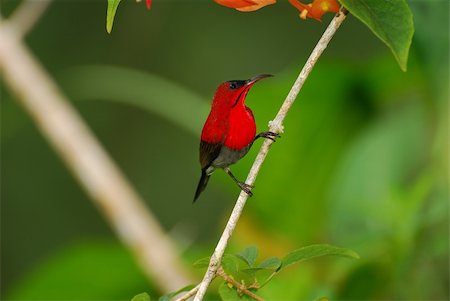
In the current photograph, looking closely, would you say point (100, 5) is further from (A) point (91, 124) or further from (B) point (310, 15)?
(B) point (310, 15)

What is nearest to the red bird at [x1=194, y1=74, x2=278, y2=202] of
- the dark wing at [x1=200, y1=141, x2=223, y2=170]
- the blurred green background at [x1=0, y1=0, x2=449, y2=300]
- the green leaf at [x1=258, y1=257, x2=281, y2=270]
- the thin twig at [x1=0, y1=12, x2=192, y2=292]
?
the dark wing at [x1=200, y1=141, x2=223, y2=170]

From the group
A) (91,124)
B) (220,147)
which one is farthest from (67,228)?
(220,147)

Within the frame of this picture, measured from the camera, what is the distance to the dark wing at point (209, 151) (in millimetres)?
805

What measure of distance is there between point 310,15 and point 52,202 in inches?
115

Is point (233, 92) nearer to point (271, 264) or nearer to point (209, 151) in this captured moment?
point (209, 151)

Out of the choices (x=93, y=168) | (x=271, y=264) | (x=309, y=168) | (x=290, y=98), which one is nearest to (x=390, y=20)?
(x=290, y=98)

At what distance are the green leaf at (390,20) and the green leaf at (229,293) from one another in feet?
0.66

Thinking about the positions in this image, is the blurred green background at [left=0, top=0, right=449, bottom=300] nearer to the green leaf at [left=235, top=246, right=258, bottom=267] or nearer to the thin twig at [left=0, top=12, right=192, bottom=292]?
the thin twig at [left=0, top=12, right=192, bottom=292]

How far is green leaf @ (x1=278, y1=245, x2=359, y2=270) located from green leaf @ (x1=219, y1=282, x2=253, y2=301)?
37 millimetres

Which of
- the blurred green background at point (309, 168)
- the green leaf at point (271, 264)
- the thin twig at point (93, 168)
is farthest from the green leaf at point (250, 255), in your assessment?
the thin twig at point (93, 168)

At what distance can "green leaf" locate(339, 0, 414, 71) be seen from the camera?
575mm

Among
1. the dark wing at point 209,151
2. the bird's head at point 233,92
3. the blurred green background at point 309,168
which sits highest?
the bird's head at point 233,92

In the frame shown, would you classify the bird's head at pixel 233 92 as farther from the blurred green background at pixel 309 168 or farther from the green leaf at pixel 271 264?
the blurred green background at pixel 309 168

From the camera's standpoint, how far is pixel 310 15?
657mm
